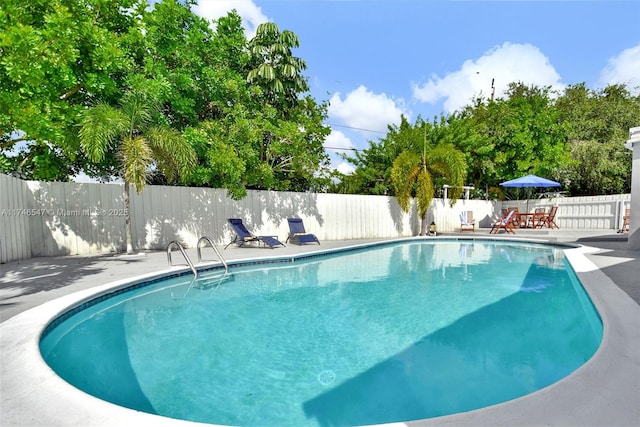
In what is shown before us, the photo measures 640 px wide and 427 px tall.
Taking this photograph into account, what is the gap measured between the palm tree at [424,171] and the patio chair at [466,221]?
2.57 m

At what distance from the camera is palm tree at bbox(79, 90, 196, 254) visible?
24.3 feet

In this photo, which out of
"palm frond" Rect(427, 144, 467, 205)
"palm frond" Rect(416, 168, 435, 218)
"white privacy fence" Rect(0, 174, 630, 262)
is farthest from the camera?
"palm frond" Rect(416, 168, 435, 218)

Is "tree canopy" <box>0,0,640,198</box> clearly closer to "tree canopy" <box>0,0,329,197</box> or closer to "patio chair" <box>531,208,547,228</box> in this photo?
"tree canopy" <box>0,0,329,197</box>

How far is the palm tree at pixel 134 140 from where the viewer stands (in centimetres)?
739

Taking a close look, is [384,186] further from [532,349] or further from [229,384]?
[229,384]

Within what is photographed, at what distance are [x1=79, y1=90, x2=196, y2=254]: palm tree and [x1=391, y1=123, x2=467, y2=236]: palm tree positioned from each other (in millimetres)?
8412

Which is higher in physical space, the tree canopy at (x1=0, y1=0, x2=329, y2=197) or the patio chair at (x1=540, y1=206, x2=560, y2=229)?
the tree canopy at (x1=0, y1=0, x2=329, y2=197)

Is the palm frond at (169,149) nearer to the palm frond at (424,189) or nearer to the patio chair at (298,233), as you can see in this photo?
Result: the patio chair at (298,233)

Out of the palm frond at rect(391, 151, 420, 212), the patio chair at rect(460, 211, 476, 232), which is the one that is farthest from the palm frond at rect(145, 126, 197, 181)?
the patio chair at rect(460, 211, 476, 232)

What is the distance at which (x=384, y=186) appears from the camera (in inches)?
735

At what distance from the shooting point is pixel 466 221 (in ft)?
53.8

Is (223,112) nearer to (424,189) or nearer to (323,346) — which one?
(424,189)

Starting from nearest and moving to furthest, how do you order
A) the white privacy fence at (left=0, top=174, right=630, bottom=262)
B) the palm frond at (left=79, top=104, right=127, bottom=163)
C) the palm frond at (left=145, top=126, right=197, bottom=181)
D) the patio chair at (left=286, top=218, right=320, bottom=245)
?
the palm frond at (left=79, top=104, right=127, bottom=163) < the white privacy fence at (left=0, top=174, right=630, bottom=262) < the palm frond at (left=145, top=126, right=197, bottom=181) < the patio chair at (left=286, top=218, right=320, bottom=245)

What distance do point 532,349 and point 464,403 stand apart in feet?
4.70
